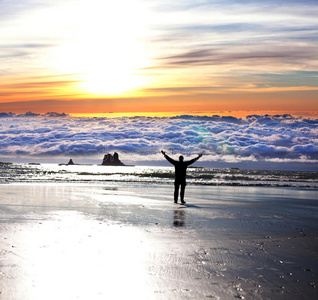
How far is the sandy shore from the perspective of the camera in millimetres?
6445

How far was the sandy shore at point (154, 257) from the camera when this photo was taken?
21.1ft

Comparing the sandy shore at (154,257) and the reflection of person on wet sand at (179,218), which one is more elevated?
the sandy shore at (154,257)

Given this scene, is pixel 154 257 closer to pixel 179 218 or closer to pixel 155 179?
Result: pixel 179 218

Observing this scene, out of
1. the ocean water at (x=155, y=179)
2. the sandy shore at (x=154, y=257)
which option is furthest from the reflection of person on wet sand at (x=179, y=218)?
the ocean water at (x=155, y=179)

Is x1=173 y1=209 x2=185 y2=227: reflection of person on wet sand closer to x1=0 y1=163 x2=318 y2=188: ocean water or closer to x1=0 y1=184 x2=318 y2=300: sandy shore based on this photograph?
x1=0 y1=184 x2=318 y2=300: sandy shore

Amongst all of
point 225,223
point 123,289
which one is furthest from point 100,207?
point 123,289

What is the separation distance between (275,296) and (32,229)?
7.64 m

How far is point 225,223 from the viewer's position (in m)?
14.2

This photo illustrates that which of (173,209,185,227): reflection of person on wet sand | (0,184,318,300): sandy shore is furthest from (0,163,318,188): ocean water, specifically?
(0,184,318,300): sandy shore

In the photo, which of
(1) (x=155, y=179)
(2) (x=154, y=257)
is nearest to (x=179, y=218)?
(2) (x=154, y=257)

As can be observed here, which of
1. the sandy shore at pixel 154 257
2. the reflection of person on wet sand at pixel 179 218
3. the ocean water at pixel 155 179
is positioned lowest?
the ocean water at pixel 155 179

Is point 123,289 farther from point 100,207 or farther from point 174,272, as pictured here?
point 100,207

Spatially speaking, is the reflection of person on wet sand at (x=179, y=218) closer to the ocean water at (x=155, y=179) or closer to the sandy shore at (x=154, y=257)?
the sandy shore at (x=154, y=257)

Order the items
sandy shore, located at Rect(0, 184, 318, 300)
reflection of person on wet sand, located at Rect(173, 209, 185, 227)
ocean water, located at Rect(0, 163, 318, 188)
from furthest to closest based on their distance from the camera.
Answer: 1. ocean water, located at Rect(0, 163, 318, 188)
2. reflection of person on wet sand, located at Rect(173, 209, 185, 227)
3. sandy shore, located at Rect(0, 184, 318, 300)
